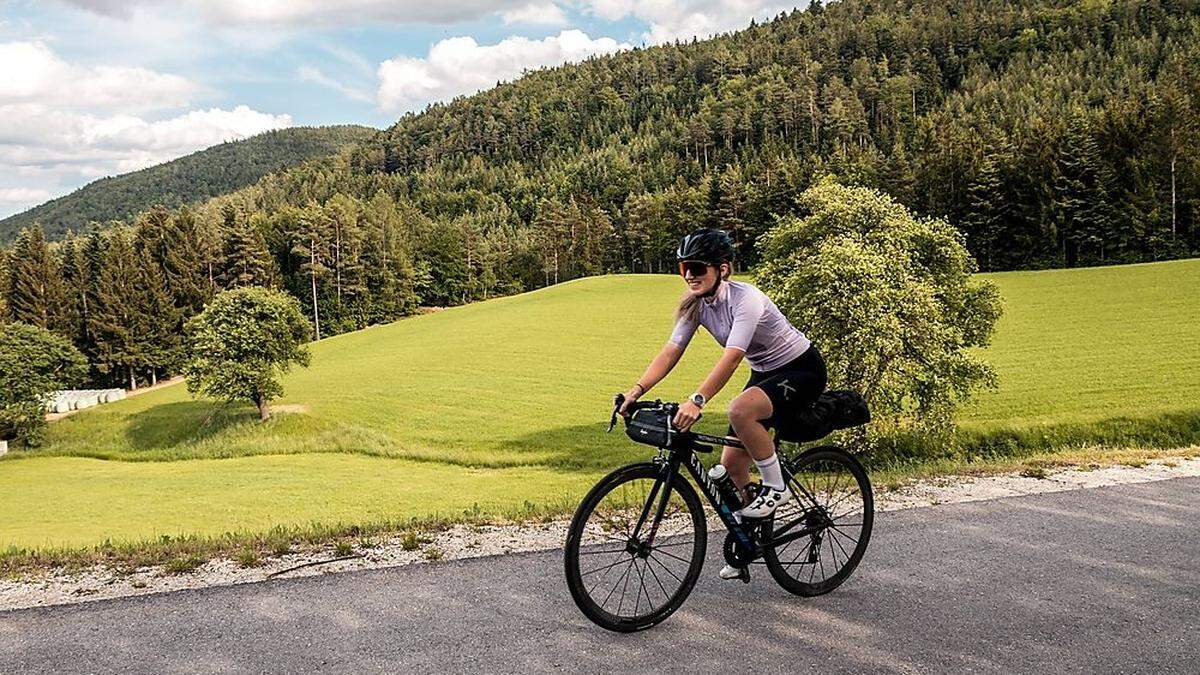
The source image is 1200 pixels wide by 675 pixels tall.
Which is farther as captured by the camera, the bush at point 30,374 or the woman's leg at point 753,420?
the bush at point 30,374

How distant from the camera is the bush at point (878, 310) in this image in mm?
22297

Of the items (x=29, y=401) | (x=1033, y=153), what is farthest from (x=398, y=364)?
(x=1033, y=153)

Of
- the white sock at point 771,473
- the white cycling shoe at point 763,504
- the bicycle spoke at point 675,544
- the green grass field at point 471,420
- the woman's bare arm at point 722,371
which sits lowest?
the green grass field at point 471,420

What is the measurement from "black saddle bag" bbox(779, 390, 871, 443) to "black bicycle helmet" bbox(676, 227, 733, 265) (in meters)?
1.24

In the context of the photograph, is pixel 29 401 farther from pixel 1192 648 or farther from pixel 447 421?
pixel 1192 648

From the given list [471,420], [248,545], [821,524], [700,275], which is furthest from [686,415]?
[471,420]

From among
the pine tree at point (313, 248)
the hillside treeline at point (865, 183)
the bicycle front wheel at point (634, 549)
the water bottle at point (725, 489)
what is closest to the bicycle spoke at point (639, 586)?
the bicycle front wheel at point (634, 549)

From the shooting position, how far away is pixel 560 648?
4.87 m

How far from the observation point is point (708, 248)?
17.4 feet

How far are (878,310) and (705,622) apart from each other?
1863cm

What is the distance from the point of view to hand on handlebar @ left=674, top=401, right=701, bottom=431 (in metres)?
5.04

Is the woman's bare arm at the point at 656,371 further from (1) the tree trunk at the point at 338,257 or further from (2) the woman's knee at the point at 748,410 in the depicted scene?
(1) the tree trunk at the point at 338,257

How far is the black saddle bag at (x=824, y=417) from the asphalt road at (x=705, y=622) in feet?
4.04

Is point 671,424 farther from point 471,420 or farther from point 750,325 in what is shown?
point 471,420
